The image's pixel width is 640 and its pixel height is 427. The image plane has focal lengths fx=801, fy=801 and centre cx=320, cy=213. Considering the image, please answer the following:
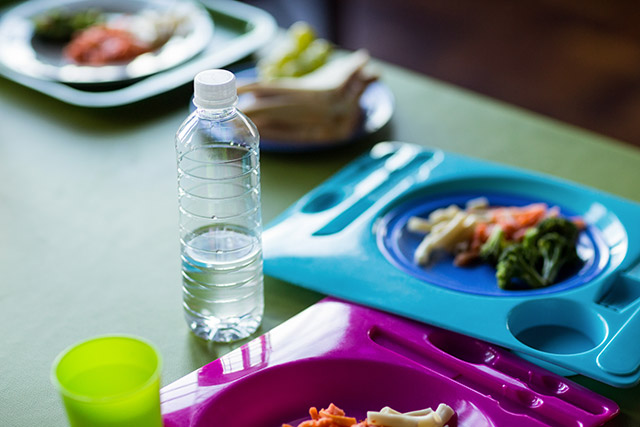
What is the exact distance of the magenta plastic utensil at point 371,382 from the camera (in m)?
1.06

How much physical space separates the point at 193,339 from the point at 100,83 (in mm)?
974

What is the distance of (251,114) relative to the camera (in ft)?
5.78

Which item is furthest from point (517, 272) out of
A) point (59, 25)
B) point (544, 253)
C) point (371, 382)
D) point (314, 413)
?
point (59, 25)

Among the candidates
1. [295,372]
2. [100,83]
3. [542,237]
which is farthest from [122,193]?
[542,237]

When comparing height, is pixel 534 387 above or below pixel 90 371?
below

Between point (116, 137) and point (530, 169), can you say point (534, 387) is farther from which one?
point (116, 137)

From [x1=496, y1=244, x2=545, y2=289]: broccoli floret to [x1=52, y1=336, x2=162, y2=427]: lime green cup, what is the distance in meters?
0.65

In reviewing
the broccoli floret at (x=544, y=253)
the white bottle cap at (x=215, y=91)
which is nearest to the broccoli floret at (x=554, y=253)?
the broccoli floret at (x=544, y=253)

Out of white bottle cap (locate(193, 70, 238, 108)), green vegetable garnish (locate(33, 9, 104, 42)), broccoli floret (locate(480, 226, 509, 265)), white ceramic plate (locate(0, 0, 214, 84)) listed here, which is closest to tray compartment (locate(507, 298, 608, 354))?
broccoli floret (locate(480, 226, 509, 265))

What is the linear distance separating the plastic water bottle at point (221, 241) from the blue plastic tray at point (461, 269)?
13 centimetres

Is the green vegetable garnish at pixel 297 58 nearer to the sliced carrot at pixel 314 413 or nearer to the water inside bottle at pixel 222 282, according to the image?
the water inside bottle at pixel 222 282

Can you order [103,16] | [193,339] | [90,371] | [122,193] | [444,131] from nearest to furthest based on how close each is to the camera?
[90,371] → [193,339] → [122,193] → [444,131] → [103,16]

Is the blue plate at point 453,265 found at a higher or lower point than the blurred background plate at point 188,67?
lower

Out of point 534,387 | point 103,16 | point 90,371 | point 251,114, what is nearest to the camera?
point 90,371
